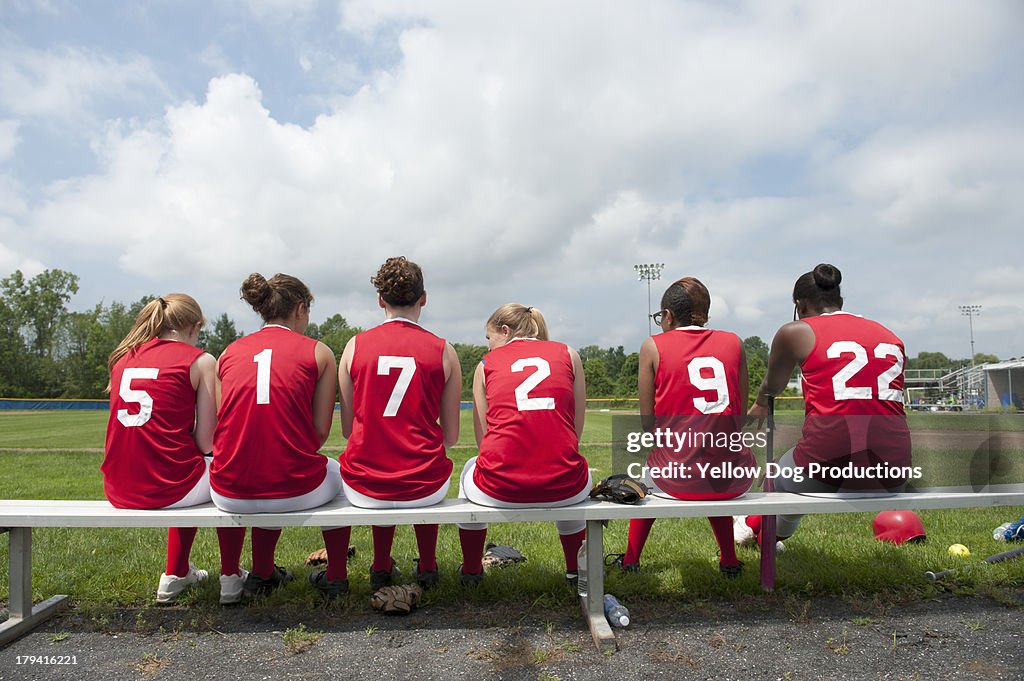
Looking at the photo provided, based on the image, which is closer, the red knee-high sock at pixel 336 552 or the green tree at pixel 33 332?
the red knee-high sock at pixel 336 552

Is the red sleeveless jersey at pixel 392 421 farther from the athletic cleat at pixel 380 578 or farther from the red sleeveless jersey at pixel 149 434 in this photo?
the red sleeveless jersey at pixel 149 434

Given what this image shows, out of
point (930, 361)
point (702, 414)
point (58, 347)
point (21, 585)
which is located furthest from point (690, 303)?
point (930, 361)

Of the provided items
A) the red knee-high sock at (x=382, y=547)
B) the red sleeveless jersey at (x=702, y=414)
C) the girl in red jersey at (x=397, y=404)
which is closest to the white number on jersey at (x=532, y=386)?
the girl in red jersey at (x=397, y=404)

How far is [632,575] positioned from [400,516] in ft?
4.99

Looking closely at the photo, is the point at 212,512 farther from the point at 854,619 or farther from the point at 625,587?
the point at 854,619

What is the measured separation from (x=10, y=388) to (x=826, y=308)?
256ft

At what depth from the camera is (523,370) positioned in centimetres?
327

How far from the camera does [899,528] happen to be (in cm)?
474

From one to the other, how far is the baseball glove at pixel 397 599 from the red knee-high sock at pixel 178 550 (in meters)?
1.07

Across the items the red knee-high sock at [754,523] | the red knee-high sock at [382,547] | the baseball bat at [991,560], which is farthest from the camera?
the red knee-high sock at [754,523]

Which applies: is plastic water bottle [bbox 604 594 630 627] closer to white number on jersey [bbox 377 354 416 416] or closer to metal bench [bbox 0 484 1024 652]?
metal bench [bbox 0 484 1024 652]

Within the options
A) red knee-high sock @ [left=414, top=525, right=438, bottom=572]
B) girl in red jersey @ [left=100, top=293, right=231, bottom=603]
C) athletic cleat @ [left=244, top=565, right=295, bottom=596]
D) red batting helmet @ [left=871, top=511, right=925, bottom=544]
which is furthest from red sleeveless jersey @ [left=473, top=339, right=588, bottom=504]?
red batting helmet @ [left=871, top=511, right=925, bottom=544]

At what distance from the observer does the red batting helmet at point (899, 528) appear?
4.69m

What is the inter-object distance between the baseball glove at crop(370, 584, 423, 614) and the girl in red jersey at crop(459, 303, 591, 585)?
41cm
